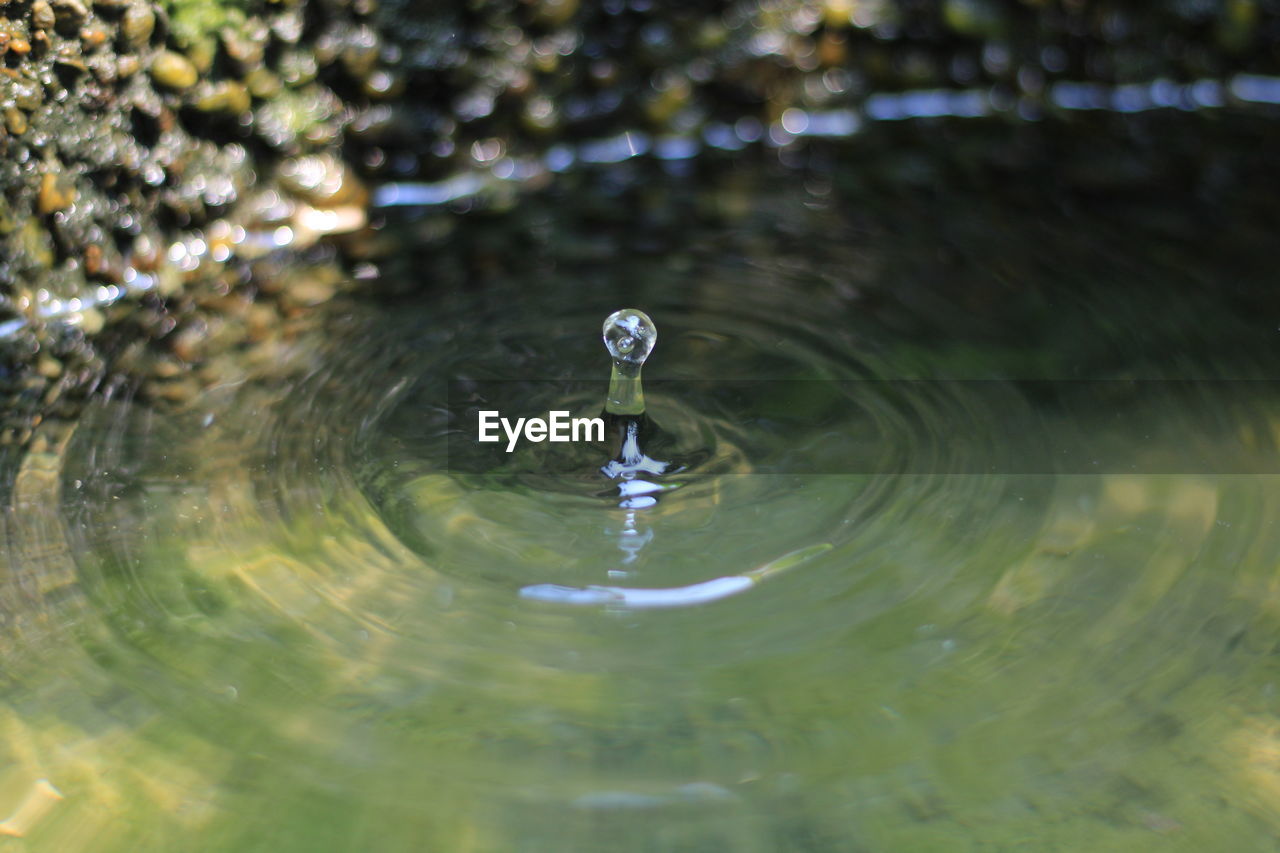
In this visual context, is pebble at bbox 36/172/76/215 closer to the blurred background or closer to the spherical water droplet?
the blurred background

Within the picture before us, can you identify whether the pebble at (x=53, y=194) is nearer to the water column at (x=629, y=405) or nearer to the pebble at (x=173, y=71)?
the pebble at (x=173, y=71)

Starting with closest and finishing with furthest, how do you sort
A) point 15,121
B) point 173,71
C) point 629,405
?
point 629,405
point 15,121
point 173,71

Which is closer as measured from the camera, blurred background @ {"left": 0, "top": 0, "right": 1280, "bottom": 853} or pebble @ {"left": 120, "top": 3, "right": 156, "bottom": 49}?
blurred background @ {"left": 0, "top": 0, "right": 1280, "bottom": 853}

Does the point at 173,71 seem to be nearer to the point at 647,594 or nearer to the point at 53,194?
the point at 53,194

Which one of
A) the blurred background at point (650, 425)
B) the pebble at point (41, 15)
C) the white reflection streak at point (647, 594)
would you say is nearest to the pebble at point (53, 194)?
the blurred background at point (650, 425)

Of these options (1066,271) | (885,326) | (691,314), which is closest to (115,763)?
(691,314)

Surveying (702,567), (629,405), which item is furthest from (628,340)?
(702,567)

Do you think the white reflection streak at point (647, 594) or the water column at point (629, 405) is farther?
the water column at point (629, 405)

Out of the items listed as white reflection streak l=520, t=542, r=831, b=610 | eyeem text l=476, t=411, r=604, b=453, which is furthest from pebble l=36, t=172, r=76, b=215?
white reflection streak l=520, t=542, r=831, b=610
